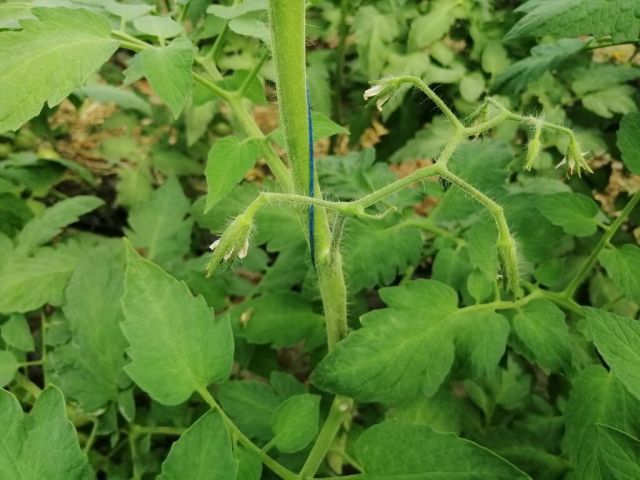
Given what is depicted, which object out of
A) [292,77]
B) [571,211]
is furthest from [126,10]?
[571,211]

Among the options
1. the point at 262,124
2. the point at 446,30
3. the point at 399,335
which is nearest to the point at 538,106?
the point at 446,30

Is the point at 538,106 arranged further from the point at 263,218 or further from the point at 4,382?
the point at 4,382

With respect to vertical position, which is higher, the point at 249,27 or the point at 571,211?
the point at 249,27

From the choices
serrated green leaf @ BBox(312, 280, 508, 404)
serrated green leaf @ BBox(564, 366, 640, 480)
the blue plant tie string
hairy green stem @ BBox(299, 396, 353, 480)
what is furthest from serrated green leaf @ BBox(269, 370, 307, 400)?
serrated green leaf @ BBox(564, 366, 640, 480)

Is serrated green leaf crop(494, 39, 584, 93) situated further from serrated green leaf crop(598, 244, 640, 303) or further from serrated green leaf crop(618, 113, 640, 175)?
serrated green leaf crop(598, 244, 640, 303)

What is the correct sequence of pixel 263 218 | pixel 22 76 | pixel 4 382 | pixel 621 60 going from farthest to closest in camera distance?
pixel 621 60 → pixel 263 218 → pixel 4 382 → pixel 22 76

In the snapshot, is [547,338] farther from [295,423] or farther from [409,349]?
[295,423]
